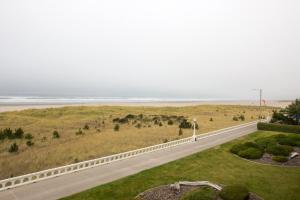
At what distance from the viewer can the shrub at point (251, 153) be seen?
21.5 meters

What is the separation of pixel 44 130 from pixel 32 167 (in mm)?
15294

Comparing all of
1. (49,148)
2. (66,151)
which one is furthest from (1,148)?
(66,151)

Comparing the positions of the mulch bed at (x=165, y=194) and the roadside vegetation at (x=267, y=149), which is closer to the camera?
the mulch bed at (x=165, y=194)

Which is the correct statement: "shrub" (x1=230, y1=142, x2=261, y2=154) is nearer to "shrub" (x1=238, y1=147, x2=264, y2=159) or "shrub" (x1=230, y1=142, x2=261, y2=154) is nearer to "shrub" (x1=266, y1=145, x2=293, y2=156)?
"shrub" (x1=238, y1=147, x2=264, y2=159)

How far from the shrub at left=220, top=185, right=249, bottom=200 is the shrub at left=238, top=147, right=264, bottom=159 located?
893 centimetres

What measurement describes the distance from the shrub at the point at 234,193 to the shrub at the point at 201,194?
42 centimetres

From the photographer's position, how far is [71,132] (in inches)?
1324

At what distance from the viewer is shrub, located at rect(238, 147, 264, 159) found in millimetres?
21453

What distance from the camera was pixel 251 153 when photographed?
856 inches

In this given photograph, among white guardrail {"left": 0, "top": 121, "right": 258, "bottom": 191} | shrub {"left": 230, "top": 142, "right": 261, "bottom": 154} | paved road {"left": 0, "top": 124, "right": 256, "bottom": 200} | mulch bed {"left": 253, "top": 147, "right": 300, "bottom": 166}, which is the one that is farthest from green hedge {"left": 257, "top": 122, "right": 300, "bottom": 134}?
white guardrail {"left": 0, "top": 121, "right": 258, "bottom": 191}

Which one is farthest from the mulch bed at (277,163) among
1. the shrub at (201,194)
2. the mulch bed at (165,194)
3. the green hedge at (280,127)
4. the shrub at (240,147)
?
the green hedge at (280,127)

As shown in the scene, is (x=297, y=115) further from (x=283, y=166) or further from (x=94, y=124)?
(x=94, y=124)

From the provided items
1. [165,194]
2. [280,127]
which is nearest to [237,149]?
[165,194]

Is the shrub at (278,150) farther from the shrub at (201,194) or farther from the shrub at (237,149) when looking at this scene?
the shrub at (201,194)
